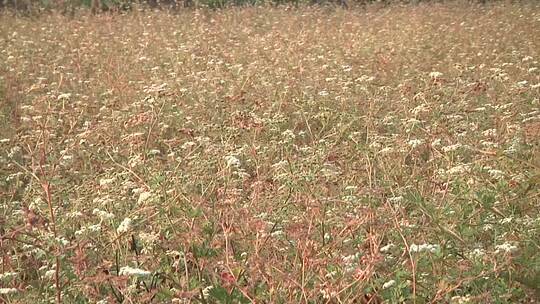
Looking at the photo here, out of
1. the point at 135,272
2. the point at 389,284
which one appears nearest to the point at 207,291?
the point at 135,272

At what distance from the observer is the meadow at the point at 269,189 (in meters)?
2.79

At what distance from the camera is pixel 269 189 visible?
149 inches

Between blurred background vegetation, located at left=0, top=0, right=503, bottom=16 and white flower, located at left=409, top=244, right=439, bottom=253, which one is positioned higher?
white flower, located at left=409, top=244, right=439, bottom=253

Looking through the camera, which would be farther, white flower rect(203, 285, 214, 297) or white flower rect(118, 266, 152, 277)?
white flower rect(203, 285, 214, 297)

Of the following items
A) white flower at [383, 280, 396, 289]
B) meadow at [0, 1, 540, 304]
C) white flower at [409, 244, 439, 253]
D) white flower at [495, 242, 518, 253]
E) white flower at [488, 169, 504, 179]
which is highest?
white flower at [409, 244, 439, 253]

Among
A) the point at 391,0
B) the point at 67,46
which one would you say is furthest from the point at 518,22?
the point at 67,46

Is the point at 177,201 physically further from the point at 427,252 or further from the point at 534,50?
the point at 534,50

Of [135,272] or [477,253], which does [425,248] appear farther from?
[135,272]

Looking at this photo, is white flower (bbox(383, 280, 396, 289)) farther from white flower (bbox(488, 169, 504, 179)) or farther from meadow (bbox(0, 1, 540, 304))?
white flower (bbox(488, 169, 504, 179))

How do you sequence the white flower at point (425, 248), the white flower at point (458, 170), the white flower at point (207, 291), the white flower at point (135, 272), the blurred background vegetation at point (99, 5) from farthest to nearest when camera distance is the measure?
the blurred background vegetation at point (99, 5)
the white flower at point (458, 170)
the white flower at point (207, 291)
the white flower at point (425, 248)
the white flower at point (135, 272)

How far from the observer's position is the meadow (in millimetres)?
2791

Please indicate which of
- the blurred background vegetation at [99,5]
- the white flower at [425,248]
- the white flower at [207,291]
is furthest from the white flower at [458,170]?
the blurred background vegetation at [99,5]

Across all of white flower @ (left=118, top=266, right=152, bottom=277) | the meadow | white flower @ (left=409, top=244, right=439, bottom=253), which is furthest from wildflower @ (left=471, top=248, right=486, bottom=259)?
white flower @ (left=118, top=266, right=152, bottom=277)

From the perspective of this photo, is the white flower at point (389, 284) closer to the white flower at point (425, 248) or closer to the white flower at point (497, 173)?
the white flower at point (425, 248)
